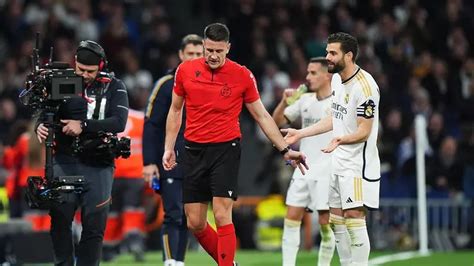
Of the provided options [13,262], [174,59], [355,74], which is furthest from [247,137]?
[355,74]

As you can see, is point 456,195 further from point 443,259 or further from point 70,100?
point 70,100

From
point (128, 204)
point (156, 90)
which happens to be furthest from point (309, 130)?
point (128, 204)

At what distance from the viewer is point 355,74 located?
1209 centimetres

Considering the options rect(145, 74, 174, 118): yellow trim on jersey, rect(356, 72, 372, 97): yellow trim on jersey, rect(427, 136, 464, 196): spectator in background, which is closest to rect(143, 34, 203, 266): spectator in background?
rect(145, 74, 174, 118): yellow trim on jersey

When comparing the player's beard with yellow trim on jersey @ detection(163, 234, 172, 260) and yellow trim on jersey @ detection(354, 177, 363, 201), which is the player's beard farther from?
yellow trim on jersey @ detection(163, 234, 172, 260)

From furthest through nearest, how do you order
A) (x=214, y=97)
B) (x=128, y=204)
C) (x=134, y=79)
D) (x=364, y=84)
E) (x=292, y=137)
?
(x=134, y=79) < (x=128, y=204) < (x=292, y=137) < (x=364, y=84) < (x=214, y=97)

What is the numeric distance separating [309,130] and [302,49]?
1181 centimetres

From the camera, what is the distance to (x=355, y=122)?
39.5 ft

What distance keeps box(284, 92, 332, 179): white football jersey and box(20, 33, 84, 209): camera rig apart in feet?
10.4

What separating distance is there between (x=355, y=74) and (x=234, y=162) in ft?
4.73

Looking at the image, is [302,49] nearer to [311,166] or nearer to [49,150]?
[311,166]

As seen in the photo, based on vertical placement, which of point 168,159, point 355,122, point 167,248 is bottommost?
point 167,248

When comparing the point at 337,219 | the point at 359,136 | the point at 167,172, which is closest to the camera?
the point at 359,136

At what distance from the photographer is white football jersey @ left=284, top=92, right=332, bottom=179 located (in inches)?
542
